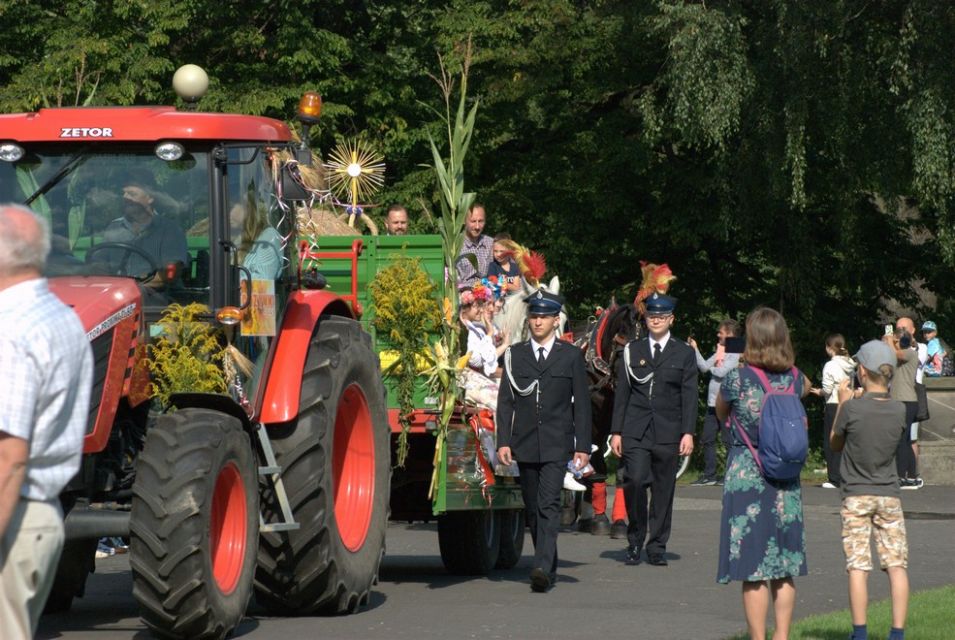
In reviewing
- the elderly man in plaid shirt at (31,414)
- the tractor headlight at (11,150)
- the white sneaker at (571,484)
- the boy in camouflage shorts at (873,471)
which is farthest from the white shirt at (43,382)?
the white sneaker at (571,484)

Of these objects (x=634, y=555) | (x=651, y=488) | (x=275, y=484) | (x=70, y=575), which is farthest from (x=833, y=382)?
(x=275, y=484)

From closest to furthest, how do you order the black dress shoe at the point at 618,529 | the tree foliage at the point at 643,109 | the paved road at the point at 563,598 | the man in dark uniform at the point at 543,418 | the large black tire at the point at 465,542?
the paved road at the point at 563,598, the man in dark uniform at the point at 543,418, the large black tire at the point at 465,542, the black dress shoe at the point at 618,529, the tree foliage at the point at 643,109

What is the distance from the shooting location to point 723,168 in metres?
26.4

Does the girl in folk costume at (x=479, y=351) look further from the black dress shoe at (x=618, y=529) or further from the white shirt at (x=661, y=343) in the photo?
the black dress shoe at (x=618, y=529)

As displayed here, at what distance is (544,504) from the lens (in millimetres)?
12305

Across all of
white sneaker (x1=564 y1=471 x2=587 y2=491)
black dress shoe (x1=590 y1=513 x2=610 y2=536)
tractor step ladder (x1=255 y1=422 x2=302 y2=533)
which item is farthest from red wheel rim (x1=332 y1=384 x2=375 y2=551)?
black dress shoe (x1=590 y1=513 x2=610 y2=536)

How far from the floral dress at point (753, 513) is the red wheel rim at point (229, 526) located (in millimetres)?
2500

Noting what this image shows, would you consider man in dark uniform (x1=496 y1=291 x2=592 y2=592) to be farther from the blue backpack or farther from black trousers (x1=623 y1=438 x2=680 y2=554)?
the blue backpack

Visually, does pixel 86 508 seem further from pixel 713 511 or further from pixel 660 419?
pixel 713 511

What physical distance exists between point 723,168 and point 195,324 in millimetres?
17557

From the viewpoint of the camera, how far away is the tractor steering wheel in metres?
9.93

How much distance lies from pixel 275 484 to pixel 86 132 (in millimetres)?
2171

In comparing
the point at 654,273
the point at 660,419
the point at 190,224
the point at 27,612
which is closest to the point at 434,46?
the point at 654,273

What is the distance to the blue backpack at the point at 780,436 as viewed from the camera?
8891 mm
